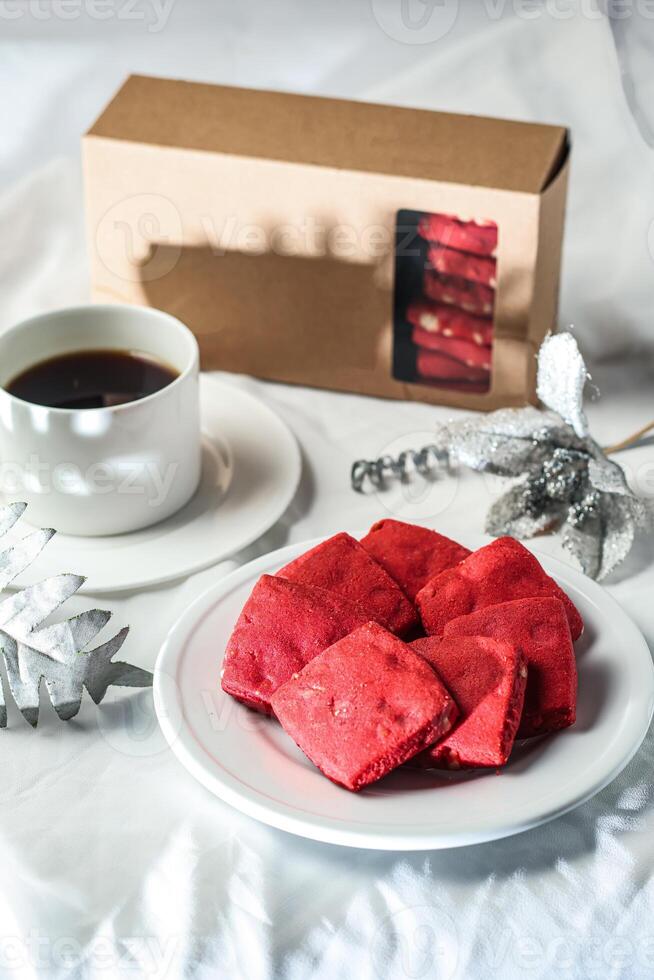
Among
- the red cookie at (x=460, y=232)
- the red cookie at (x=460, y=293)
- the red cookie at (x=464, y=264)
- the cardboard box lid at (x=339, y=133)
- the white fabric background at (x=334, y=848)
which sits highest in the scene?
the cardboard box lid at (x=339, y=133)

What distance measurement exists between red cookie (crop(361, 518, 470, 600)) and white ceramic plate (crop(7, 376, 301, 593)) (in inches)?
5.1

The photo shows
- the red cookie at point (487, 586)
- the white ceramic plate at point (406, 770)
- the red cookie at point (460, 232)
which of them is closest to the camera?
the white ceramic plate at point (406, 770)

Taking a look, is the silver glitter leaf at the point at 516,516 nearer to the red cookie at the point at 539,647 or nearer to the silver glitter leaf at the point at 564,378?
the silver glitter leaf at the point at 564,378

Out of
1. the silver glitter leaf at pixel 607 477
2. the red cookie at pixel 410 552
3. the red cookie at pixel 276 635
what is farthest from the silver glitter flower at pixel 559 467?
the red cookie at pixel 276 635

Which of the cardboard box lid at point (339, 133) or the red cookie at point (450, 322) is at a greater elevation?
the cardboard box lid at point (339, 133)

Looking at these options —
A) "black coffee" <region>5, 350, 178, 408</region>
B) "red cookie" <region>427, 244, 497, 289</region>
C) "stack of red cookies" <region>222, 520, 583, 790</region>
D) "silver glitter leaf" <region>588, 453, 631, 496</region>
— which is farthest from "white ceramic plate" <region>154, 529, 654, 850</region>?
"red cookie" <region>427, 244, 497, 289</region>

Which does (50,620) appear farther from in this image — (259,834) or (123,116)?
(123,116)

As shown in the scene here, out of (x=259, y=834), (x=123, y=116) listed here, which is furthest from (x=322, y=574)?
(x=123, y=116)

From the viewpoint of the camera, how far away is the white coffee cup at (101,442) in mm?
887

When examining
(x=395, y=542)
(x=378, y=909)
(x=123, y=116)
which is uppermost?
(x=123, y=116)

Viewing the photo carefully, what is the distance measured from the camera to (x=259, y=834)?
73cm

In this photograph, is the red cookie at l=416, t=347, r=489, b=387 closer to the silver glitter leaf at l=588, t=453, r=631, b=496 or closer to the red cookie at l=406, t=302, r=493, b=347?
the red cookie at l=406, t=302, r=493, b=347

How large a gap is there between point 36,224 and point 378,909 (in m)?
0.92

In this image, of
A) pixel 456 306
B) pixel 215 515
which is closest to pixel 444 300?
pixel 456 306
